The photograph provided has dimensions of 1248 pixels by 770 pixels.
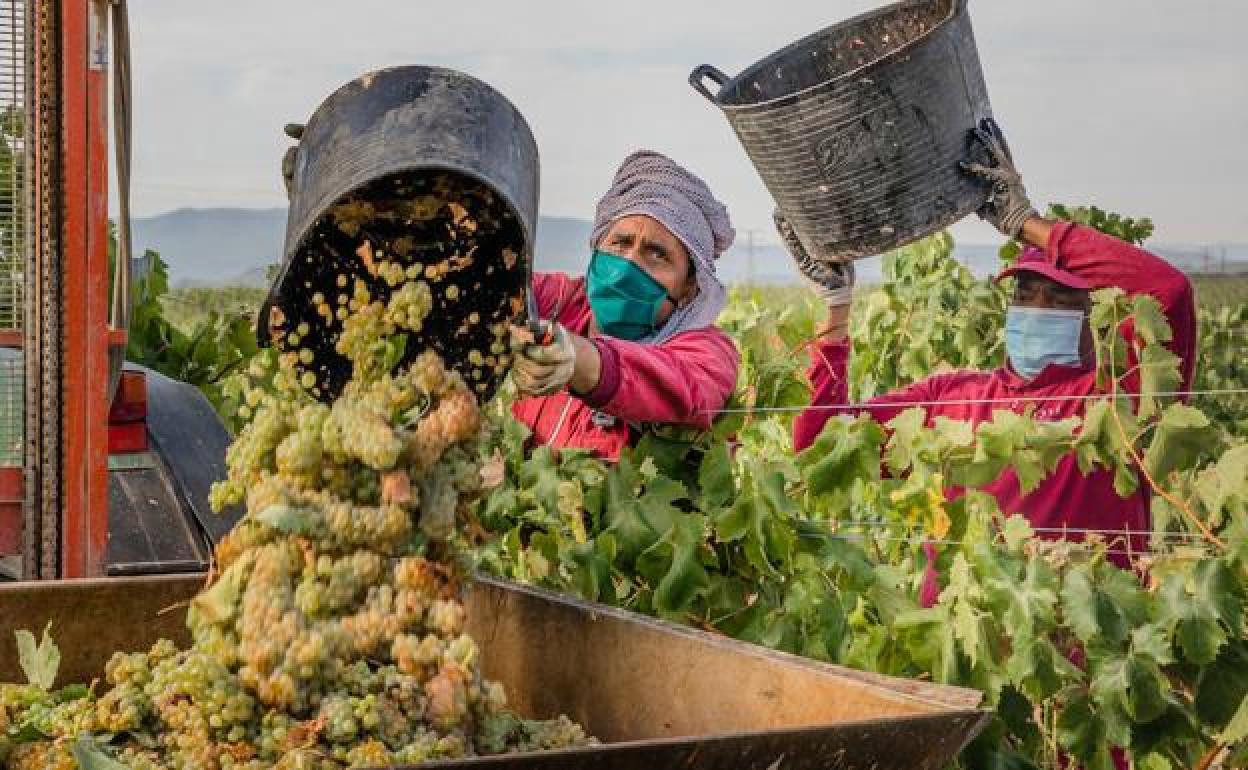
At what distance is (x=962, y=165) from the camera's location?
491cm

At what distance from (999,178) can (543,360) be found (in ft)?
6.18

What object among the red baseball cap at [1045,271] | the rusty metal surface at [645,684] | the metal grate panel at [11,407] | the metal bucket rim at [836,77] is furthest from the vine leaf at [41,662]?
the red baseball cap at [1045,271]

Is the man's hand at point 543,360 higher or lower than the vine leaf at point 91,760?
higher

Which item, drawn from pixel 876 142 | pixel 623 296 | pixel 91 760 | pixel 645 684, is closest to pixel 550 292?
pixel 623 296

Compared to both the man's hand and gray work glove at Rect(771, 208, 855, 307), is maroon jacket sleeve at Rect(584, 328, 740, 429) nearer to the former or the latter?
the man's hand

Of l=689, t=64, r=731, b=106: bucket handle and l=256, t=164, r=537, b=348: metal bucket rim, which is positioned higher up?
l=689, t=64, r=731, b=106: bucket handle

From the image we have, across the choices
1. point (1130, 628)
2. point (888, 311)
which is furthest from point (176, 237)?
point (1130, 628)

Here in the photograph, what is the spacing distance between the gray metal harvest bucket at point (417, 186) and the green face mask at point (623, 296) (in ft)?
2.25

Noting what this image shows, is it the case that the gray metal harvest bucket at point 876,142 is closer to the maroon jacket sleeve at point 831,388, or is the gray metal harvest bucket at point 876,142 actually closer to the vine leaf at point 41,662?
the maroon jacket sleeve at point 831,388

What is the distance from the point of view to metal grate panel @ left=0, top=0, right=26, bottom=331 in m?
3.53

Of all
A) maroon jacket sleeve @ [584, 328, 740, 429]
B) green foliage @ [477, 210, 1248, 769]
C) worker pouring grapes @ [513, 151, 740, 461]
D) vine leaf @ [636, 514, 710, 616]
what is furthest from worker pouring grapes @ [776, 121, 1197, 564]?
vine leaf @ [636, 514, 710, 616]

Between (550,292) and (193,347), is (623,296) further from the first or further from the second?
(193,347)

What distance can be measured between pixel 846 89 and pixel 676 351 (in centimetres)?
84

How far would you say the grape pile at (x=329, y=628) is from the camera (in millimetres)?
2621
